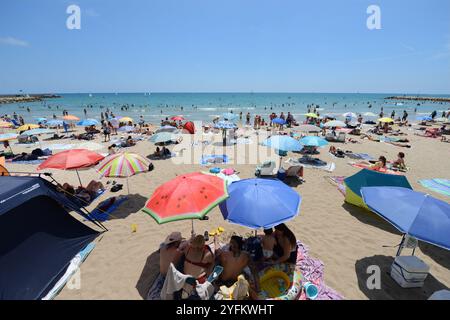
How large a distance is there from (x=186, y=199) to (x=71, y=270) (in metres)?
3.13

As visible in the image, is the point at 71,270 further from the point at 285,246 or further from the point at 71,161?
the point at 285,246

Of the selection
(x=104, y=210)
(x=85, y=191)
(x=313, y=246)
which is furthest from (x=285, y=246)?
(x=85, y=191)

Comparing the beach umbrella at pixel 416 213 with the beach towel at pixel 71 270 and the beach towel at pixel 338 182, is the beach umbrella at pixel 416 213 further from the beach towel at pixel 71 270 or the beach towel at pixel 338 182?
the beach towel at pixel 71 270

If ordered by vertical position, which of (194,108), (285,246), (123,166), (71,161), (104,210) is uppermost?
(194,108)

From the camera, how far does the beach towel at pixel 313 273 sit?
168 inches

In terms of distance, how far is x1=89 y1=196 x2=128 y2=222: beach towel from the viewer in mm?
6996

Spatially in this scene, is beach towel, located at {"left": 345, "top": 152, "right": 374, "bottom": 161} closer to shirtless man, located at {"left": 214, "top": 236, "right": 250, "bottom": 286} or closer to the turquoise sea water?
shirtless man, located at {"left": 214, "top": 236, "right": 250, "bottom": 286}

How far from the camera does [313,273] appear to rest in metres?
4.77

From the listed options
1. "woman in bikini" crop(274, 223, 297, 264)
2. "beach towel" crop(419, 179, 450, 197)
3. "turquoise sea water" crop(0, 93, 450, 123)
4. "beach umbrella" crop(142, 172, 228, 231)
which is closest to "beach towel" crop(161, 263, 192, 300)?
"beach umbrella" crop(142, 172, 228, 231)

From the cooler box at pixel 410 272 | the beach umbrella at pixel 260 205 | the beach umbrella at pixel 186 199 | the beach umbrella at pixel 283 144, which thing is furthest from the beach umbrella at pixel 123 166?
the cooler box at pixel 410 272

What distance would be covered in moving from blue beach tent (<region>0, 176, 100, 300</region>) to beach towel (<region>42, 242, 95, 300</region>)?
0.25 feet

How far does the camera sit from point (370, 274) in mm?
4840
